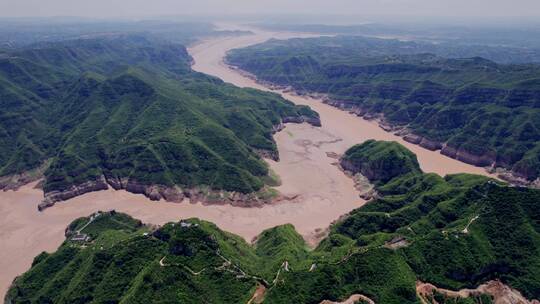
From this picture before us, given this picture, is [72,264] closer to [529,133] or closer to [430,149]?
[430,149]

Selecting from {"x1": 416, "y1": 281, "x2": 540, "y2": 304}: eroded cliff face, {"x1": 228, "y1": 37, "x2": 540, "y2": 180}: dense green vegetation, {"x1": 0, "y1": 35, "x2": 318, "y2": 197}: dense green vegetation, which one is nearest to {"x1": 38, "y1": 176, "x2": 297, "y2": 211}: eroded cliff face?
{"x1": 0, "y1": 35, "x2": 318, "y2": 197}: dense green vegetation

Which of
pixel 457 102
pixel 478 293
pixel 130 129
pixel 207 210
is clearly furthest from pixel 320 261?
pixel 457 102

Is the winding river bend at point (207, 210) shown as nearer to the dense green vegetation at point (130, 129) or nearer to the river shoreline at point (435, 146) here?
the river shoreline at point (435, 146)

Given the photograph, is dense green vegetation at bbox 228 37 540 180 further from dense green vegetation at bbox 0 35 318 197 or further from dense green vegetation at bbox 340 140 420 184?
dense green vegetation at bbox 0 35 318 197

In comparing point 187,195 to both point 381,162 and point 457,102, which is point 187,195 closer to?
point 381,162

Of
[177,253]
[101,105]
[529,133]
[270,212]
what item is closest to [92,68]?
[101,105]

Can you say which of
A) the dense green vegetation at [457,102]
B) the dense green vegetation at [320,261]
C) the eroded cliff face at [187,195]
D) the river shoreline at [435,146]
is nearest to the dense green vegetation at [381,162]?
the eroded cliff face at [187,195]
